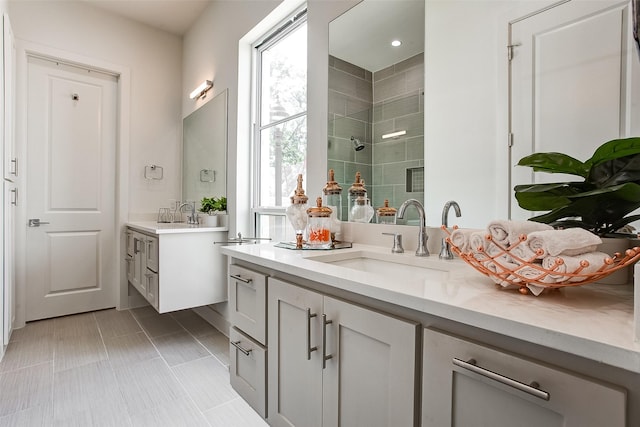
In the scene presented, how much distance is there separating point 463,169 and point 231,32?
90.0 inches

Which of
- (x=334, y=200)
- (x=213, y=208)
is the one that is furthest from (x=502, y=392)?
(x=213, y=208)

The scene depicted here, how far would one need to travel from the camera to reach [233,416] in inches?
65.7

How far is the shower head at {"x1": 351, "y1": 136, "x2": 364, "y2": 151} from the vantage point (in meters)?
1.65

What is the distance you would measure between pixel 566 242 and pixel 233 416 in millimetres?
1710

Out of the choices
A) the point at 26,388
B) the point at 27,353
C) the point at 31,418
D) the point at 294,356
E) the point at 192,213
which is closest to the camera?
the point at 294,356

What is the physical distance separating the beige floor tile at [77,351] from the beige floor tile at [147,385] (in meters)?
0.30

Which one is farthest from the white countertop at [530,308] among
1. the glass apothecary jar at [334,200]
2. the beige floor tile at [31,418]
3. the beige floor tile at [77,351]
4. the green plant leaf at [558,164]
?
the beige floor tile at [77,351]

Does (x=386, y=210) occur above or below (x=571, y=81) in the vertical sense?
below

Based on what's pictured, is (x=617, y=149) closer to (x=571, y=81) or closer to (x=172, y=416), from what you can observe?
(x=571, y=81)

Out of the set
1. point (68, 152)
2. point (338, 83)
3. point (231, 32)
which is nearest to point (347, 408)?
point (338, 83)

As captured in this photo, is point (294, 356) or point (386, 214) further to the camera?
point (386, 214)

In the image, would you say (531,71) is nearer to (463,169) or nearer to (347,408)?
(463,169)

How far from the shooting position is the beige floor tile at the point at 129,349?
222 cm

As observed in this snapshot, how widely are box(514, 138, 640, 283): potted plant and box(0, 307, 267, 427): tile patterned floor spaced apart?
1.61 meters
